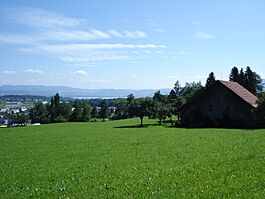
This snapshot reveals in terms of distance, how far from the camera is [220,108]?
174 feet

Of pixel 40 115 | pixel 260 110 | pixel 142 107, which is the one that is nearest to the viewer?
pixel 260 110

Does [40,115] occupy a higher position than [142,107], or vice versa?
[142,107]

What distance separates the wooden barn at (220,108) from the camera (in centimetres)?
4995

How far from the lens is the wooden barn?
4995 cm

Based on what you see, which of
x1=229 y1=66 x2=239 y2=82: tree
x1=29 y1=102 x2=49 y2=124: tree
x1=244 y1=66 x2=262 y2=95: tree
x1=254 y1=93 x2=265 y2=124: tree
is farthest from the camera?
x1=29 y1=102 x2=49 y2=124: tree

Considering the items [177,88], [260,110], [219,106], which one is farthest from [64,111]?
[260,110]

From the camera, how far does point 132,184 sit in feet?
36.3

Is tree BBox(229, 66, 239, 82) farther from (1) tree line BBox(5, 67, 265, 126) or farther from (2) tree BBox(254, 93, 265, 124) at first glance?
(2) tree BBox(254, 93, 265, 124)

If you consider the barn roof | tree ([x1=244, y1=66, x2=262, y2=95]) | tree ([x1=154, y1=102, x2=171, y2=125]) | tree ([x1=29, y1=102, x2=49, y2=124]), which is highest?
tree ([x1=244, y1=66, x2=262, y2=95])

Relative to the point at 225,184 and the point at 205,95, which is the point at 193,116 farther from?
the point at 225,184

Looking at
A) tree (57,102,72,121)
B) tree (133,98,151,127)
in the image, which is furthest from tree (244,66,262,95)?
tree (57,102,72,121)

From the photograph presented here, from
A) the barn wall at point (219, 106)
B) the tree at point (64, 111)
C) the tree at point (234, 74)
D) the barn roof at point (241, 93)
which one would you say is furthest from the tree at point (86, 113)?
the barn roof at point (241, 93)

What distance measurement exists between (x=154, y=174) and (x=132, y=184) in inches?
64.5

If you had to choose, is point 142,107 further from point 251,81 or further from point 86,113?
point 86,113
